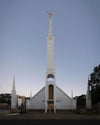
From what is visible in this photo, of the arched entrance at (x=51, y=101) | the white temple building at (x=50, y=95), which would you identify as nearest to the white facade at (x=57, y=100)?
the white temple building at (x=50, y=95)

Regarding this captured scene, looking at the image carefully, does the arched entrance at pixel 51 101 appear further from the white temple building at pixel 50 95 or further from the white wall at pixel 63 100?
the white wall at pixel 63 100

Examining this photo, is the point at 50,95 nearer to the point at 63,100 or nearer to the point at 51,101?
the point at 51,101

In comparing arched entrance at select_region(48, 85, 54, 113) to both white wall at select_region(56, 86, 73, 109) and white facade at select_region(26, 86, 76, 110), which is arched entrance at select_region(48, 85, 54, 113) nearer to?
white facade at select_region(26, 86, 76, 110)

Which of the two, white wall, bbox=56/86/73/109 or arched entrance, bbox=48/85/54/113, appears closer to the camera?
arched entrance, bbox=48/85/54/113

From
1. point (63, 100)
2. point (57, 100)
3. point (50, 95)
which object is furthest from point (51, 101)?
point (63, 100)

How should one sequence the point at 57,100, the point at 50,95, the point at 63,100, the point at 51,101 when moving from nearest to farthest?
the point at 51,101 < the point at 50,95 < the point at 57,100 < the point at 63,100

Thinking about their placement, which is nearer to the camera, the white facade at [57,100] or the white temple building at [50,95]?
the white temple building at [50,95]

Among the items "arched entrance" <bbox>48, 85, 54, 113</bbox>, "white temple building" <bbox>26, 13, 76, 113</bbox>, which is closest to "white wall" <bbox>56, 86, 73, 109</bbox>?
"white temple building" <bbox>26, 13, 76, 113</bbox>

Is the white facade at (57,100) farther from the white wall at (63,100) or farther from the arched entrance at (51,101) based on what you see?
the arched entrance at (51,101)

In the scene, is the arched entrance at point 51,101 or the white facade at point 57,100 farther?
the white facade at point 57,100

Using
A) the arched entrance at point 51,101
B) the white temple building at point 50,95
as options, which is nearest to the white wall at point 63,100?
the white temple building at point 50,95

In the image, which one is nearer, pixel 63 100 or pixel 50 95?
pixel 50 95

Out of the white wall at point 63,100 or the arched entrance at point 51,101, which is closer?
the arched entrance at point 51,101

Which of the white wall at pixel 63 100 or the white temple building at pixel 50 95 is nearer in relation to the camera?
the white temple building at pixel 50 95
